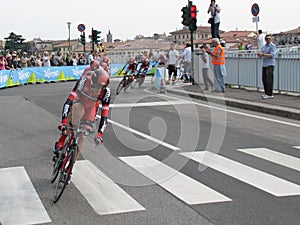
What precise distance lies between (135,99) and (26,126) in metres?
6.85

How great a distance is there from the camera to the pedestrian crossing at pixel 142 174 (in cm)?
615

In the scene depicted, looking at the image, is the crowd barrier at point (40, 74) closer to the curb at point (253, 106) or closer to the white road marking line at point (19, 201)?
the curb at point (253, 106)

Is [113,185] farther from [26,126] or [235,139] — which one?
[26,126]

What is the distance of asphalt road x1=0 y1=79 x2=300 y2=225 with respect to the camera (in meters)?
5.91

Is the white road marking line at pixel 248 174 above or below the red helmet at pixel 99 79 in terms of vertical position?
below

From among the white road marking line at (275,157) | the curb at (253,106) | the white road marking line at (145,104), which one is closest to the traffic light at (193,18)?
the curb at (253,106)

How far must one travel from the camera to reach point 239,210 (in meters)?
5.99

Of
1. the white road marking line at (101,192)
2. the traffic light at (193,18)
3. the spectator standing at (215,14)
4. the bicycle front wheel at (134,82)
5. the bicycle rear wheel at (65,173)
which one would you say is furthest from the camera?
the bicycle front wheel at (134,82)

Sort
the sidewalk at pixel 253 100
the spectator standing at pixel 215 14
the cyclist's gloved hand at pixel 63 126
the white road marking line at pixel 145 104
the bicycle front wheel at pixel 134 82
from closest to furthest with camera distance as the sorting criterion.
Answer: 1. the cyclist's gloved hand at pixel 63 126
2. the sidewalk at pixel 253 100
3. the white road marking line at pixel 145 104
4. the spectator standing at pixel 215 14
5. the bicycle front wheel at pixel 134 82

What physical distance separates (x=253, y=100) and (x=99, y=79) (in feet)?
34.4

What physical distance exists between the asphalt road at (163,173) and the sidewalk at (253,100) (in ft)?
1.80

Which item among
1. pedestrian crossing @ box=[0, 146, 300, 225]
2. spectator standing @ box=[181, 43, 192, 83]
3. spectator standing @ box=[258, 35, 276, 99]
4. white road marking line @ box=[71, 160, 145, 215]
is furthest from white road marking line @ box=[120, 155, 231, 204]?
spectator standing @ box=[181, 43, 192, 83]

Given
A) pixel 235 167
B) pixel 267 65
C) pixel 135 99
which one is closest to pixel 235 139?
pixel 235 167

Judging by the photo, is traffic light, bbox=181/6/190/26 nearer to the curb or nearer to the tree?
the curb
